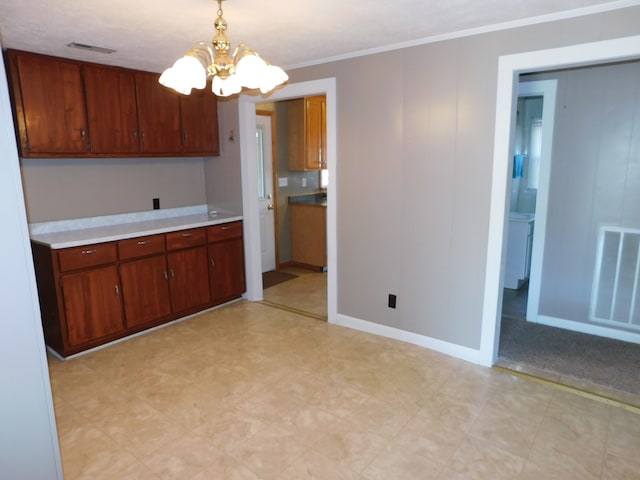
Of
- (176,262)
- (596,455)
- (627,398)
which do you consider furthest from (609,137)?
(176,262)

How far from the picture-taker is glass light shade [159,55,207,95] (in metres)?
1.95

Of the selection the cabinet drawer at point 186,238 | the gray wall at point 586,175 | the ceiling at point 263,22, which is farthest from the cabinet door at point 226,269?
the gray wall at point 586,175

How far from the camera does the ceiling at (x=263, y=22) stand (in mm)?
2285

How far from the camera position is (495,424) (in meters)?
2.44

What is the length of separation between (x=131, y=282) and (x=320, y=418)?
207 centimetres

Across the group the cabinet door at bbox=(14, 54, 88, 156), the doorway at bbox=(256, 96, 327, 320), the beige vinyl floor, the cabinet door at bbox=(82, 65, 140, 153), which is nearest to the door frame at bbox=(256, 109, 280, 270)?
the doorway at bbox=(256, 96, 327, 320)

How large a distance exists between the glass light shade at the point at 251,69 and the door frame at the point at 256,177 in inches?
66.9

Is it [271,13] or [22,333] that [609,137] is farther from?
[22,333]

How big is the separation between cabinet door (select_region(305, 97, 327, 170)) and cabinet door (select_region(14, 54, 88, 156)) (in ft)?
8.97

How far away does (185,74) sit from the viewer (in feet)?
6.45

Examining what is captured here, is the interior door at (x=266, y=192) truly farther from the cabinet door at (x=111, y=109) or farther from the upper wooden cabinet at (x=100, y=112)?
the cabinet door at (x=111, y=109)

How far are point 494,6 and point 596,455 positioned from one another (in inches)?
98.4

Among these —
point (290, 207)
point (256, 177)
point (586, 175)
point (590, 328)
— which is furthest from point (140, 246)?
point (590, 328)

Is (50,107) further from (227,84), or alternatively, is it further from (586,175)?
(586,175)
